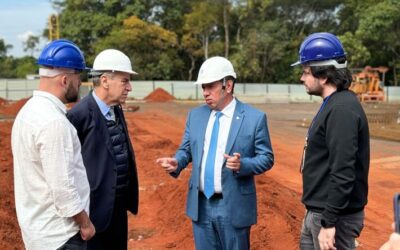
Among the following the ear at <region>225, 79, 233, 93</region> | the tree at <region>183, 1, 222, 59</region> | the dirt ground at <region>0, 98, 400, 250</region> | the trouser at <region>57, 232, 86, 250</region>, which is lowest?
the dirt ground at <region>0, 98, 400, 250</region>

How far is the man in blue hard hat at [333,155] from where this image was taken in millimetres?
3076

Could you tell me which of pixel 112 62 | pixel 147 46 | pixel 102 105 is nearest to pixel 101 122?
pixel 102 105

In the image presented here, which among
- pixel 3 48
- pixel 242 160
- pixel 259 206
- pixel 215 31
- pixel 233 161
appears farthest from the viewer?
pixel 3 48

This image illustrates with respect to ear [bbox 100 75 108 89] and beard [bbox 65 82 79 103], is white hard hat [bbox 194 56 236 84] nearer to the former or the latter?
ear [bbox 100 75 108 89]

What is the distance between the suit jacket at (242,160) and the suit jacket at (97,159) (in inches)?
25.7

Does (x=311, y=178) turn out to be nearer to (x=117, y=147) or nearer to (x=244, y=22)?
(x=117, y=147)

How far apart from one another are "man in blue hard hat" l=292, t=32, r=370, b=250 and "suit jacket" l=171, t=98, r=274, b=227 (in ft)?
1.82

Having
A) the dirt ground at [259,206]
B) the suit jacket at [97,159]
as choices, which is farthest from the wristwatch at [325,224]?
the dirt ground at [259,206]

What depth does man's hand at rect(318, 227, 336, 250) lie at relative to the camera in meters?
3.12

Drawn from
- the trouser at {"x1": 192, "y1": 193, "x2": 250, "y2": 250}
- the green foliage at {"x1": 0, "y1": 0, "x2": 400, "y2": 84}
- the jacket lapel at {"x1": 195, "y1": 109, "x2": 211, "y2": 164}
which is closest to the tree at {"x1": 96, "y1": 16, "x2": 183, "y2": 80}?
the green foliage at {"x1": 0, "y1": 0, "x2": 400, "y2": 84}

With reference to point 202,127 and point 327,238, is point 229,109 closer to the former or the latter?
point 202,127

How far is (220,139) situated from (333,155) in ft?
3.69

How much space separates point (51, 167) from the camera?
2.97 metres

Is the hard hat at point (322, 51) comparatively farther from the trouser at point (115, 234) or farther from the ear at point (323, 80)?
the trouser at point (115, 234)
